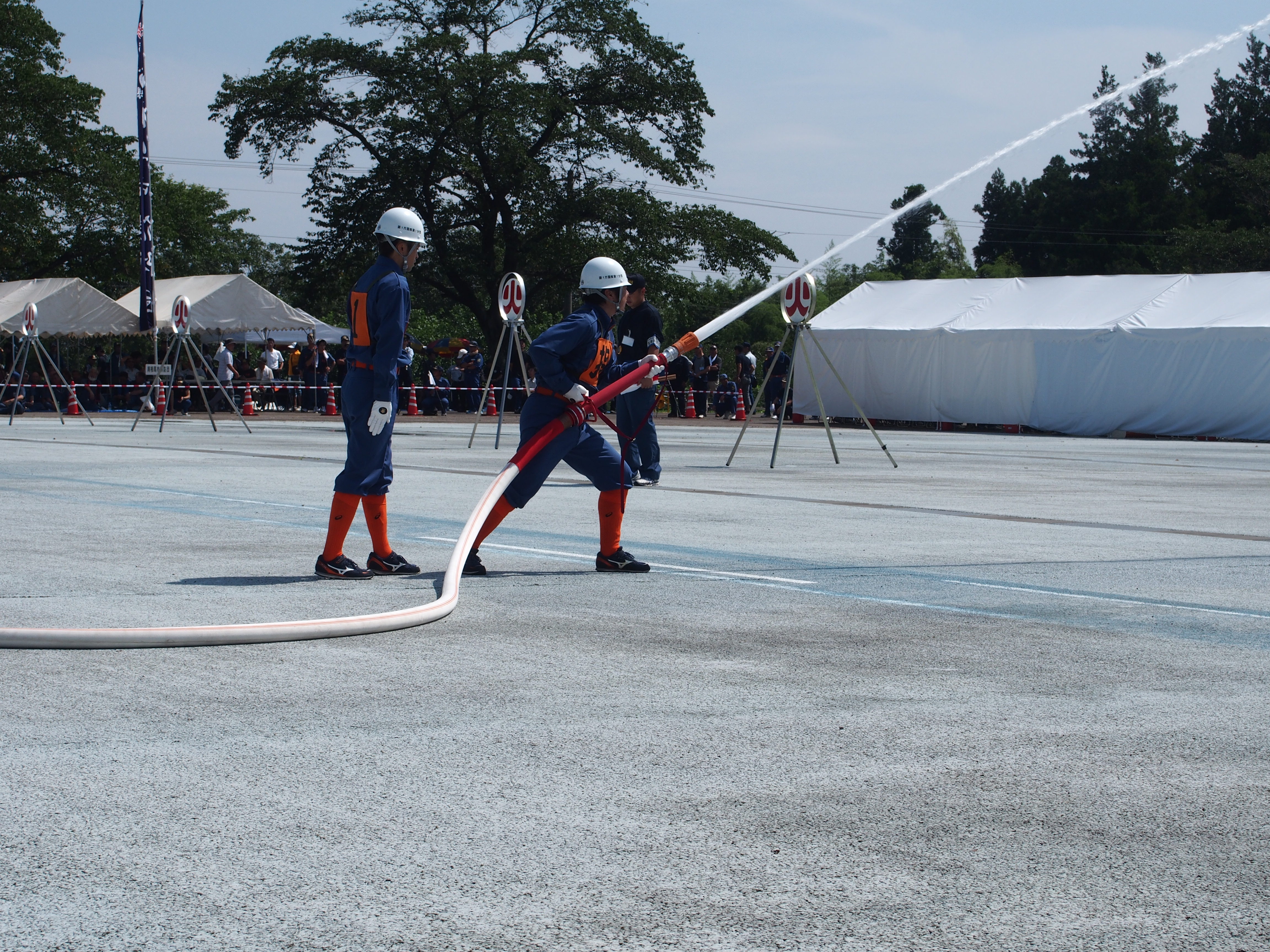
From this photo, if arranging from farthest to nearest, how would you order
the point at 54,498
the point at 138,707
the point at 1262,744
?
the point at 54,498 < the point at 138,707 < the point at 1262,744

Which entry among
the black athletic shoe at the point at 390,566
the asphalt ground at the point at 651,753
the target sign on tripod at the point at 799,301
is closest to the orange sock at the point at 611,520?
the asphalt ground at the point at 651,753

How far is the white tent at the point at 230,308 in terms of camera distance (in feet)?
125

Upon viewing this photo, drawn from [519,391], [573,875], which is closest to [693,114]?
[519,391]

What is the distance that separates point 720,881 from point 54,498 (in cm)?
1038

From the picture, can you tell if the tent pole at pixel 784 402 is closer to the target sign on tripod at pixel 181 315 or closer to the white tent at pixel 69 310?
the target sign on tripod at pixel 181 315

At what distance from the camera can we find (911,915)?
2984 millimetres

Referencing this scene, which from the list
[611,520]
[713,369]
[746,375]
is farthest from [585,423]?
[713,369]

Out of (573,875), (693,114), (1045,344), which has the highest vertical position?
(693,114)

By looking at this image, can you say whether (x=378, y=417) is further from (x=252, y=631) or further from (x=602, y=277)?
(x=252, y=631)

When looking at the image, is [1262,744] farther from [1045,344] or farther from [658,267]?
[658,267]

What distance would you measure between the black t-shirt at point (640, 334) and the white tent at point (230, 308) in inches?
985

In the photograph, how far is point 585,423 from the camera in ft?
26.3

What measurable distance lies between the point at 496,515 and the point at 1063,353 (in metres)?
27.3

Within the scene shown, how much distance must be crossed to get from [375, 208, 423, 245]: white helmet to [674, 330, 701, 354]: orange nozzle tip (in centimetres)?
157
